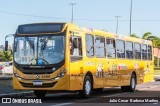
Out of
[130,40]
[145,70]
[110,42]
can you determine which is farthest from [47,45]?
[145,70]

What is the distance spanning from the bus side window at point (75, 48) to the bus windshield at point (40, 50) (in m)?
0.53

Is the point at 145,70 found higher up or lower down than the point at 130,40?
lower down

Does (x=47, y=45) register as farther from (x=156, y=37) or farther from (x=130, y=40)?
(x=156, y=37)

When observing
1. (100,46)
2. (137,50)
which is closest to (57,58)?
(100,46)

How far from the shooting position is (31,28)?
18.6 meters

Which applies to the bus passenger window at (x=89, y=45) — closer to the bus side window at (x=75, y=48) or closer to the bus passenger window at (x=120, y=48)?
the bus side window at (x=75, y=48)

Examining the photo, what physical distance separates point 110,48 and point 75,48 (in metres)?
4.34

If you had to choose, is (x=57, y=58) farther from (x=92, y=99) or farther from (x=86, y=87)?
(x=92, y=99)

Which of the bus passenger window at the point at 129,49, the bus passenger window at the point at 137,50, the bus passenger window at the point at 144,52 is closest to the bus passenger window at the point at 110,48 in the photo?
the bus passenger window at the point at 129,49

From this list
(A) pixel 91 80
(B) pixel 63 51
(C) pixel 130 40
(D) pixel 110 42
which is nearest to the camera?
(B) pixel 63 51

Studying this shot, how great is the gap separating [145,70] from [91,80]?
893cm

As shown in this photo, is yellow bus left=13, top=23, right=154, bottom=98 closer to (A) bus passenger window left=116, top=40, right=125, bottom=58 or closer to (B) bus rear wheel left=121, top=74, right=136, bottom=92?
(A) bus passenger window left=116, top=40, right=125, bottom=58

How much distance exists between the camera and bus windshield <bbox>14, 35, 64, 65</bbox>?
1778 centimetres

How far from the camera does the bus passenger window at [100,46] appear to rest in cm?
2086
